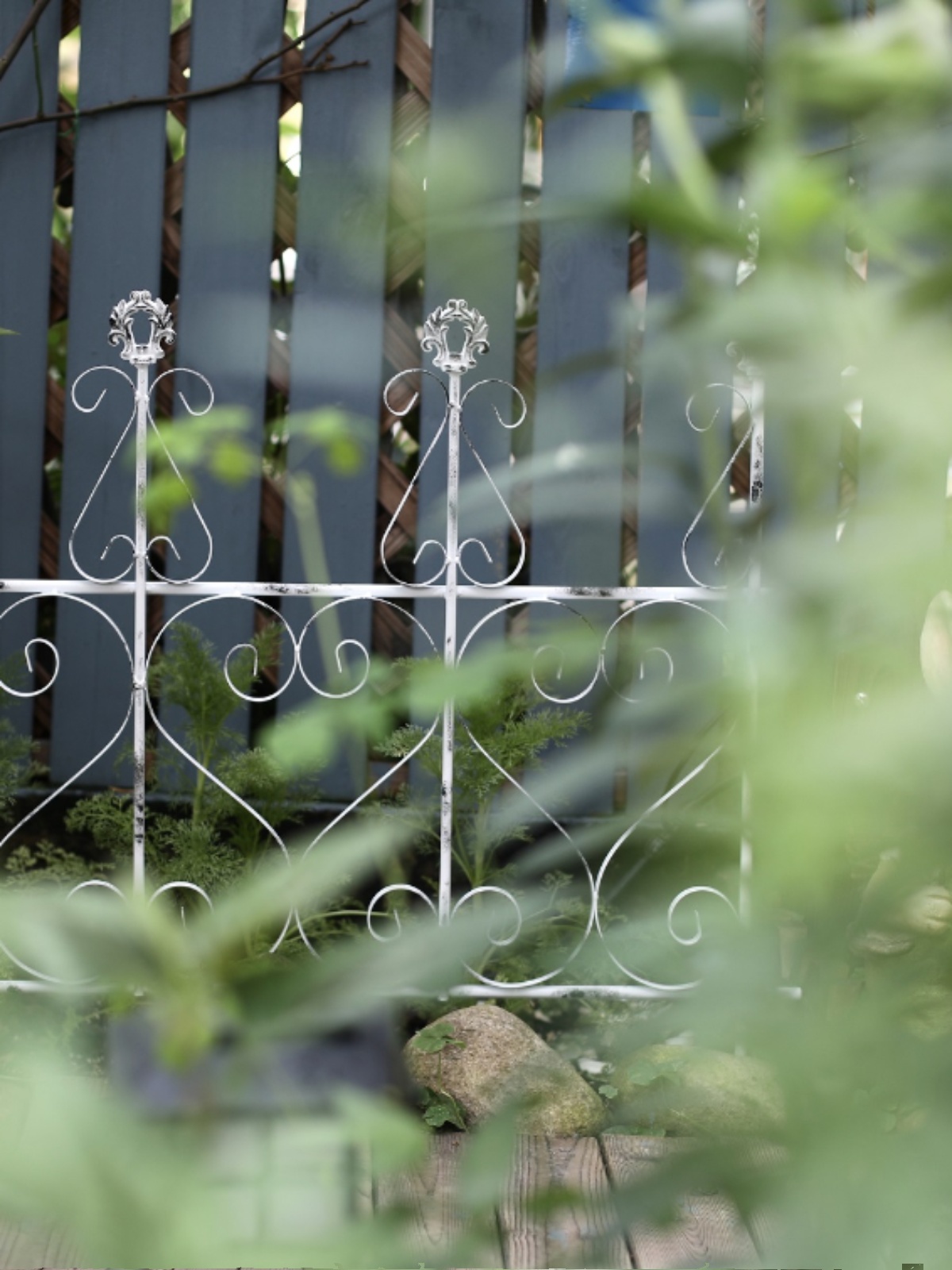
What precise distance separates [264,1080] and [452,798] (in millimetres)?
1694

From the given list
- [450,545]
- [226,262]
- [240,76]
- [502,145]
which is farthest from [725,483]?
[240,76]

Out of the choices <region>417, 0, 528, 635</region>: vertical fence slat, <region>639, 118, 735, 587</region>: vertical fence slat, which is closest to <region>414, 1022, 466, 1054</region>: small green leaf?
<region>417, 0, 528, 635</region>: vertical fence slat

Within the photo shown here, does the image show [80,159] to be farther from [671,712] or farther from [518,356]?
[671,712]

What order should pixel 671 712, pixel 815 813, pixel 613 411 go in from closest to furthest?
pixel 815 813 → pixel 671 712 → pixel 613 411

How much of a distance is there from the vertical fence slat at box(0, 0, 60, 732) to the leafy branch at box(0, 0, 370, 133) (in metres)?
0.03

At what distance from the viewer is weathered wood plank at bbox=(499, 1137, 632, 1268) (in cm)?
141

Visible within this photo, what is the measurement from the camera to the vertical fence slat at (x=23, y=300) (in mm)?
2355

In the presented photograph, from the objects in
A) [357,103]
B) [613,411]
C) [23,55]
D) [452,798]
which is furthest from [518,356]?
[23,55]

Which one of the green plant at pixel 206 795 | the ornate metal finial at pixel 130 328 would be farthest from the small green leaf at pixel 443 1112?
the ornate metal finial at pixel 130 328

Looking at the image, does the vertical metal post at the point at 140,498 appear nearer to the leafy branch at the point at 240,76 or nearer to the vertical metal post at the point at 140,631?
the vertical metal post at the point at 140,631

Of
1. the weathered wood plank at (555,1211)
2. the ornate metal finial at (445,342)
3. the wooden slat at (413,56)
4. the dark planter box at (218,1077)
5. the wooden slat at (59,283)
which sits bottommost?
the weathered wood plank at (555,1211)

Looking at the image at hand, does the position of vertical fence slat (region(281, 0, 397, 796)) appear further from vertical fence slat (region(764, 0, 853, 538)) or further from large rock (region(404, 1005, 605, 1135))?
vertical fence slat (region(764, 0, 853, 538))

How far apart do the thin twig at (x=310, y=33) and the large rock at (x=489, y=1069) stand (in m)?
1.70

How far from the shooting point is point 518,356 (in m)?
2.35
